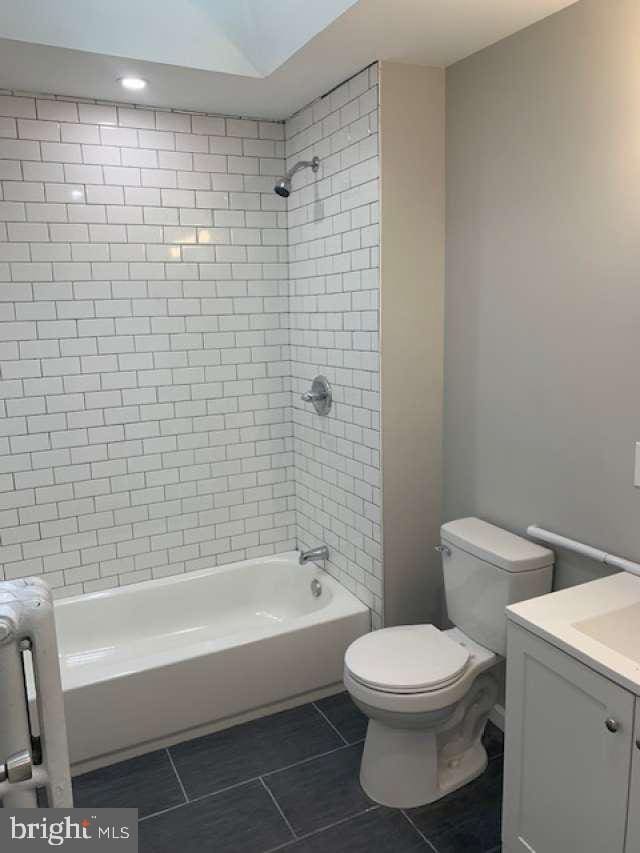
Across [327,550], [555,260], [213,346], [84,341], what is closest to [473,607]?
[327,550]

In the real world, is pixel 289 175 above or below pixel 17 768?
above

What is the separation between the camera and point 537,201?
214 centimetres

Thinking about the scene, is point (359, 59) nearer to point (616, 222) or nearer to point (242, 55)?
point (242, 55)

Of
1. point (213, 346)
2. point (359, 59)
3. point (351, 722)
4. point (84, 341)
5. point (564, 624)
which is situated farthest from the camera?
point (213, 346)

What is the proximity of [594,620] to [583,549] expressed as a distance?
36cm

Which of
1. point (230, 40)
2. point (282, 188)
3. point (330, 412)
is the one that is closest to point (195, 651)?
point (330, 412)

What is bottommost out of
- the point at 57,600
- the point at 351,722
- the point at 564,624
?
the point at 351,722

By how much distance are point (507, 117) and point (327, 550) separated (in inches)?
78.4

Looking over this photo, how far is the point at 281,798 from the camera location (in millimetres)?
2250

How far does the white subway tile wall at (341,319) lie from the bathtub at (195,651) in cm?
27

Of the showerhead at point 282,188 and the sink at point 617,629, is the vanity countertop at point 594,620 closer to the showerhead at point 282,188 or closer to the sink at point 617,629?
the sink at point 617,629

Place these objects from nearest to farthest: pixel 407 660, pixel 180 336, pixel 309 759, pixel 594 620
→ pixel 594 620, pixel 407 660, pixel 309 759, pixel 180 336

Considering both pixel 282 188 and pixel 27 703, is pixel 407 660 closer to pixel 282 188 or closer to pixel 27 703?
pixel 27 703

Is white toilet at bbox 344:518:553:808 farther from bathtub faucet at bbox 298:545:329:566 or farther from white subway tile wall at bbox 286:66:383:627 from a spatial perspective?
bathtub faucet at bbox 298:545:329:566
